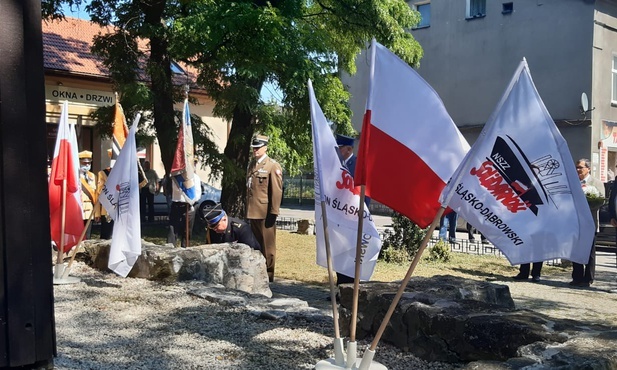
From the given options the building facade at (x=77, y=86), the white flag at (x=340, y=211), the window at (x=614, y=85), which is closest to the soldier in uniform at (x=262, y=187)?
the white flag at (x=340, y=211)

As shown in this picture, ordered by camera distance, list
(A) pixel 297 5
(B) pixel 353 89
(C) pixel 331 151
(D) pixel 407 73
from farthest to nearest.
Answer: (B) pixel 353 89 < (A) pixel 297 5 < (C) pixel 331 151 < (D) pixel 407 73

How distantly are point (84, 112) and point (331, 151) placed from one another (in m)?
18.9

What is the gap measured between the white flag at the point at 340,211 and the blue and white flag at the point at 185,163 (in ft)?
18.3

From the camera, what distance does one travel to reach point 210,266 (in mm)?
7660

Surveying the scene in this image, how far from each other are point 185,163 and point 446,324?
243 inches

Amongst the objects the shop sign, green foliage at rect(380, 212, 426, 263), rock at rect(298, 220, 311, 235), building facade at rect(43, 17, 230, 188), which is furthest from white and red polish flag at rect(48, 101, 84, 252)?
the shop sign

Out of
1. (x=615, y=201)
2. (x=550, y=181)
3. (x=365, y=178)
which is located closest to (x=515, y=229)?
(x=550, y=181)

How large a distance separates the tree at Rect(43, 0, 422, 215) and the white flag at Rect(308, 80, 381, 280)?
7237 mm

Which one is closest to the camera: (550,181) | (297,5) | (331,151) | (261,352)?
(550,181)

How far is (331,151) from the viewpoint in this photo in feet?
14.3

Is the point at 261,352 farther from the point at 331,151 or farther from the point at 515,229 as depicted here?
the point at 515,229

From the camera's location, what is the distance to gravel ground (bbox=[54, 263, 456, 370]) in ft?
14.7

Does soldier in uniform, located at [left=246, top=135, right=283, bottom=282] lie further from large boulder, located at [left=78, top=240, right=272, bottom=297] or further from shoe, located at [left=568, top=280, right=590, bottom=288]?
shoe, located at [left=568, top=280, right=590, bottom=288]

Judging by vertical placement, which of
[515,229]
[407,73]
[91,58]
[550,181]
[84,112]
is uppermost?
[91,58]
